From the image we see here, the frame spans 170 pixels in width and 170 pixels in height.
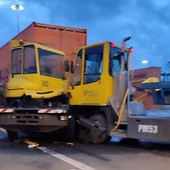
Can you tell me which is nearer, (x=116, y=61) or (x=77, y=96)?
(x=116, y=61)

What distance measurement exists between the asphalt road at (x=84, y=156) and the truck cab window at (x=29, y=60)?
219cm

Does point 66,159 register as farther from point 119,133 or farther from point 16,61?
point 16,61

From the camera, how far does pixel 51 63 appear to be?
1253 centimetres

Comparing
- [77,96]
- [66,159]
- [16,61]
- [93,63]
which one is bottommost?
[66,159]

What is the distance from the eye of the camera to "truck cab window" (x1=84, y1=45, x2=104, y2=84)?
1130cm

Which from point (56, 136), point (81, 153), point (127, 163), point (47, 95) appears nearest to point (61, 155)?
point (81, 153)

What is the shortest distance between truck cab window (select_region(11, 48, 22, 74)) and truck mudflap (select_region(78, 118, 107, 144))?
2.51m

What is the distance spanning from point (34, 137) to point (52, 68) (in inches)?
97.4

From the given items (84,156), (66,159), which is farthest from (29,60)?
(66,159)

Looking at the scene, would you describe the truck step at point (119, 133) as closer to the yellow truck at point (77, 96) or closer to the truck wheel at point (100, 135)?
the yellow truck at point (77, 96)

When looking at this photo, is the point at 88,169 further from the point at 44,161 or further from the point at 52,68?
the point at 52,68

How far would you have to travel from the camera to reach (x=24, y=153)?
969 cm

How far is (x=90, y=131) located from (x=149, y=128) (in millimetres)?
2157

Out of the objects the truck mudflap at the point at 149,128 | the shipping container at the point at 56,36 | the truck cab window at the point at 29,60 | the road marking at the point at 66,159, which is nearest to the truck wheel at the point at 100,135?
the truck mudflap at the point at 149,128
